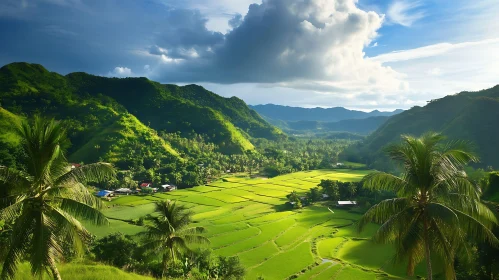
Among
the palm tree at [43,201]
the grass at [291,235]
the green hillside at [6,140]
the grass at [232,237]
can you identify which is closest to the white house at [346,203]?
the grass at [291,235]

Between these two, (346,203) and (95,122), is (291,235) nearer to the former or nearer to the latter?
(346,203)

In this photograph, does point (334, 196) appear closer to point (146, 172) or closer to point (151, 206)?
point (151, 206)

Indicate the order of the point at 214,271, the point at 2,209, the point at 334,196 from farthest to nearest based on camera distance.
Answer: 1. the point at 334,196
2. the point at 214,271
3. the point at 2,209

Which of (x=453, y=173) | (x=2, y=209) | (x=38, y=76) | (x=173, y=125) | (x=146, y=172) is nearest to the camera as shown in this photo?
(x=2, y=209)

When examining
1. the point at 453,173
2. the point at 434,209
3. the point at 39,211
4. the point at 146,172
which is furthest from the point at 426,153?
the point at 146,172

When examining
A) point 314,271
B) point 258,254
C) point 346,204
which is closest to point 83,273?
point 314,271

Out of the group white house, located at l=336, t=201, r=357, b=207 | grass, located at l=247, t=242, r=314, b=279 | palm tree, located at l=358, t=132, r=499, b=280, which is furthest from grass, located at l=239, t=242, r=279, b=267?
white house, located at l=336, t=201, r=357, b=207
